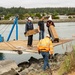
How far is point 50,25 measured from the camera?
17797mm

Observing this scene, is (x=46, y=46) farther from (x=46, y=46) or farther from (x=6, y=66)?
(x=6, y=66)

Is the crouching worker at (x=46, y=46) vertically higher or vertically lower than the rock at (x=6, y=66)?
higher

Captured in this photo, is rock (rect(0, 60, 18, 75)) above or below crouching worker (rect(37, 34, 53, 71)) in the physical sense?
below

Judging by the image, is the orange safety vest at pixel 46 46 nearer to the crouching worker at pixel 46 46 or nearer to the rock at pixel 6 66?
the crouching worker at pixel 46 46

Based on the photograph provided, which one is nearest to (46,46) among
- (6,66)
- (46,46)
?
(46,46)

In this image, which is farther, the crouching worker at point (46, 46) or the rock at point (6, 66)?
the rock at point (6, 66)

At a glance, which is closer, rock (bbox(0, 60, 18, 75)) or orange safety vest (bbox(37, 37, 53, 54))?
orange safety vest (bbox(37, 37, 53, 54))

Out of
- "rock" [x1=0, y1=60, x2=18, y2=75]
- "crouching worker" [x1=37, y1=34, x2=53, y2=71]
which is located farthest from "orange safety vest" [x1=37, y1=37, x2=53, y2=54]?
"rock" [x1=0, y1=60, x2=18, y2=75]

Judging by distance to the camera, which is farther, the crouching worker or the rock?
the rock

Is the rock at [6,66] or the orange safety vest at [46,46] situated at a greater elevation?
the orange safety vest at [46,46]

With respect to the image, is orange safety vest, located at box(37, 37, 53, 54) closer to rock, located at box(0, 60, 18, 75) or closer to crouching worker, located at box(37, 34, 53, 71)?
crouching worker, located at box(37, 34, 53, 71)

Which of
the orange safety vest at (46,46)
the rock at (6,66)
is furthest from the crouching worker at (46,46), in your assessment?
the rock at (6,66)

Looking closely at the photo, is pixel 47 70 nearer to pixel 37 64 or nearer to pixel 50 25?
pixel 37 64

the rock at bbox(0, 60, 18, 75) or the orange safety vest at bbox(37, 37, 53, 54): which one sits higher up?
the orange safety vest at bbox(37, 37, 53, 54)
